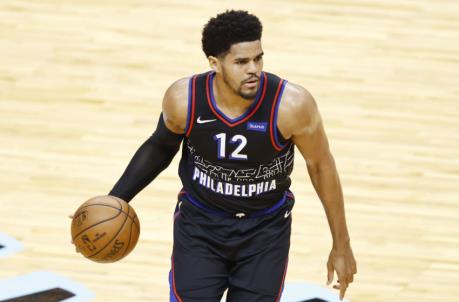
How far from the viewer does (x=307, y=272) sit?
26.9 ft

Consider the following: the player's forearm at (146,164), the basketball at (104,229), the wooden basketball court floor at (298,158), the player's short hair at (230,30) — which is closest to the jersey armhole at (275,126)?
the player's short hair at (230,30)

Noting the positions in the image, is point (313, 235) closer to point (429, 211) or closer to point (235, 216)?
point (429, 211)

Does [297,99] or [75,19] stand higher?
[297,99]

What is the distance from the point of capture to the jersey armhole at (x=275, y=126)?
18.9 feet

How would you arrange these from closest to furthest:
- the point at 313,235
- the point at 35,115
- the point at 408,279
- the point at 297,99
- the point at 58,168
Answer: the point at 297,99
the point at 408,279
the point at 313,235
the point at 58,168
the point at 35,115

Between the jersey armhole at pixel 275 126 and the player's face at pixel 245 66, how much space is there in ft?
0.53

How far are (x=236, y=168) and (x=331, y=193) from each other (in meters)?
0.46

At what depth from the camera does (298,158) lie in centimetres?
998

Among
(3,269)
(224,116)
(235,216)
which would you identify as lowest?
(3,269)

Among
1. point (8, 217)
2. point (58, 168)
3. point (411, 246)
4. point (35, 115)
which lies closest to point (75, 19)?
point (35, 115)

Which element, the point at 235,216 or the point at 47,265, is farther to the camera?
the point at 47,265

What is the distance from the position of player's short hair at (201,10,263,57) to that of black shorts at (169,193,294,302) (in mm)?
846

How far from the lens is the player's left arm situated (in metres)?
5.76

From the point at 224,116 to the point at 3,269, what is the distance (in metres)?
2.85
